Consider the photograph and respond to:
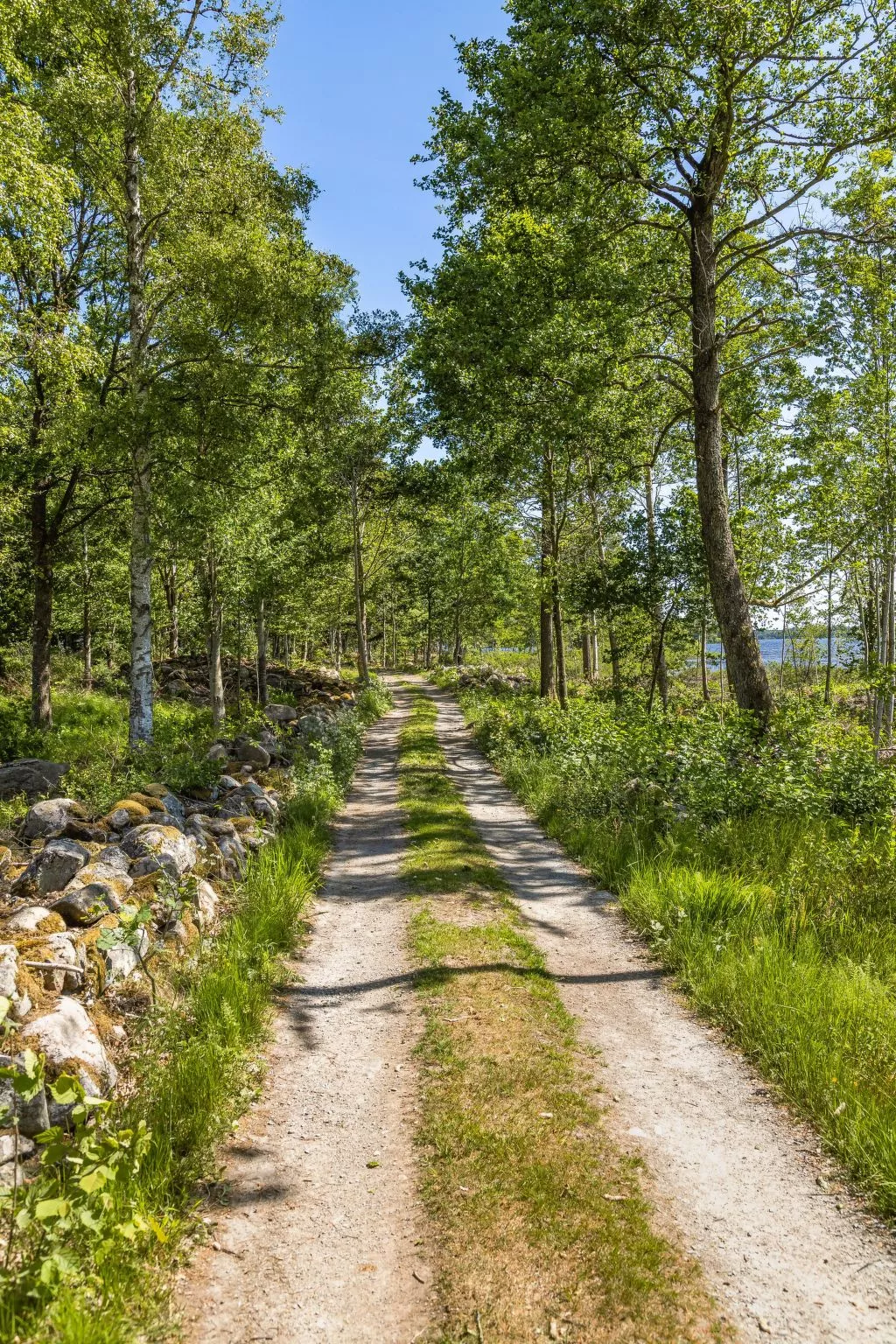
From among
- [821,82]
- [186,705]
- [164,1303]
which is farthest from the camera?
[186,705]

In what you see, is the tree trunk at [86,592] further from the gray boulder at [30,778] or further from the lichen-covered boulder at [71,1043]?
the lichen-covered boulder at [71,1043]

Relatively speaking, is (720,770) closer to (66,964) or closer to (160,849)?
(160,849)

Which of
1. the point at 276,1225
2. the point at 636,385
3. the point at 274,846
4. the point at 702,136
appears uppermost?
the point at 702,136

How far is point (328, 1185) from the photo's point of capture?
3.83 metres

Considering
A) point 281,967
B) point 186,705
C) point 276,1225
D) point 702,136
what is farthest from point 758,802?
point 186,705

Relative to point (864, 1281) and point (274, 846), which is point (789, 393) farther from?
point (864, 1281)

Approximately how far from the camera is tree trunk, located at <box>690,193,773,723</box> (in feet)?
Result: 34.1

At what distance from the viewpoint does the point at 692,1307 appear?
296 cm

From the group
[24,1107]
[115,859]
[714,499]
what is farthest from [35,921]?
[714,499]

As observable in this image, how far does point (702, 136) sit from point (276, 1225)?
1265 centimetres

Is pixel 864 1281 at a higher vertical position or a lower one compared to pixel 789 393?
lower

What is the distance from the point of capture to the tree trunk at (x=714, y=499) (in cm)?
1038

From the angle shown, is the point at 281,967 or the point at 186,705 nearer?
the point at 281,967

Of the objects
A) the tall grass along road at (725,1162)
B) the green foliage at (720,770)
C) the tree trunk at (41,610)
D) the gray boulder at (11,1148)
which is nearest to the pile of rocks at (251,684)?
the tree trunk at (41,610)
